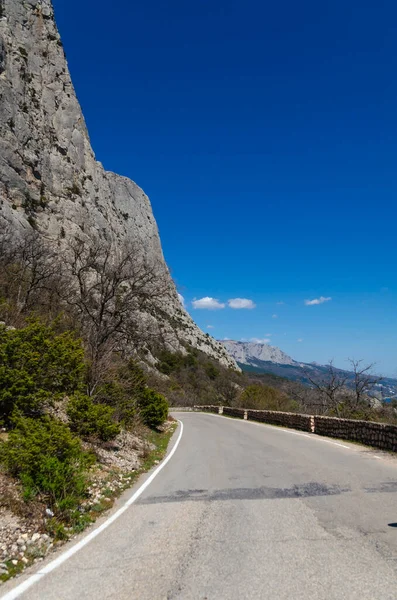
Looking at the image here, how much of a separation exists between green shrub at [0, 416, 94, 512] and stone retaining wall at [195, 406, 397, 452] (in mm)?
10409

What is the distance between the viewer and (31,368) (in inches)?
366

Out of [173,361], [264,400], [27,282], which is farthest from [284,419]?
[173,361]

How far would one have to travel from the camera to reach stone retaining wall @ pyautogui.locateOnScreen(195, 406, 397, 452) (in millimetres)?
13164

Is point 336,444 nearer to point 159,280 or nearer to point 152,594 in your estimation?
point 159,280

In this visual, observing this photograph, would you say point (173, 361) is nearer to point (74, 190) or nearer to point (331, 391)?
point (74, 190)

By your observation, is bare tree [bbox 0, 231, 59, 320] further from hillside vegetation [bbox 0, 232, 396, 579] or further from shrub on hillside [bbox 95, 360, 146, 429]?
shrub on hillside [bbox 95, 360, 146, 429]

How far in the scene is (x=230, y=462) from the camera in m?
11.5

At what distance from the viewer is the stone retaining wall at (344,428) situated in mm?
13164

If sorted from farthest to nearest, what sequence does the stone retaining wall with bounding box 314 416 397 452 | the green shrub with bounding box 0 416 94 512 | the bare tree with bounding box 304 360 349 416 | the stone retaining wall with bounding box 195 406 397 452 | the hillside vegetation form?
1. the bare tree with bounding box 304 360 349 416
2. the stone retaining wall with bounding box 195 406 397 452
3. the stone retaining wall with bounding box 314 416 397 452
4. the green shrub with bounding box 0 416 94 512
5. the hillside vegetation

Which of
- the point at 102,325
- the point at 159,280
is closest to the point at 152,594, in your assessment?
the point at 102,325

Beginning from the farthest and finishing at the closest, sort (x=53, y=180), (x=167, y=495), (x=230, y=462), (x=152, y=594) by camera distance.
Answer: (x=53, y=180)
(x=230, y=462)
(x=167, y=495)
(x=152, y=594)

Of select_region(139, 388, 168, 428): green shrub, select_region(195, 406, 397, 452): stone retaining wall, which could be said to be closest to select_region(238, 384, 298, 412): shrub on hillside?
select_region(195, 406, 397, 452): stone retaining wall

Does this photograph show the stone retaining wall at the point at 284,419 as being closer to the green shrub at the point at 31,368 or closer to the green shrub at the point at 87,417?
the green shrub at the point at 87,417

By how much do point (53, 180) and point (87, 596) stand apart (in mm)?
63595
